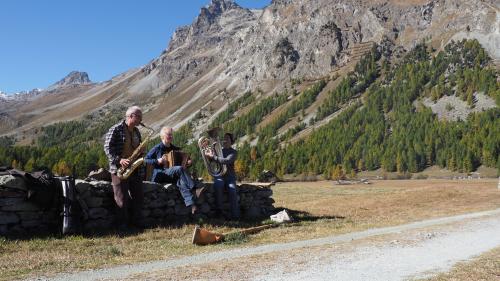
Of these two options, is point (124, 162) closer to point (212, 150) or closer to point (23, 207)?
point (23, 207)

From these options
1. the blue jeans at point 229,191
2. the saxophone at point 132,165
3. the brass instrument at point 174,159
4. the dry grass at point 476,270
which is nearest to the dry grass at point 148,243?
the blue jeans at point 229,191

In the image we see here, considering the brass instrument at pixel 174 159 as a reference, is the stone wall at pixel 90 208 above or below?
below

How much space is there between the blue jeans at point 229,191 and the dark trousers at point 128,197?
3599mm

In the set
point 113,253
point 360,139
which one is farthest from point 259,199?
point 360,139

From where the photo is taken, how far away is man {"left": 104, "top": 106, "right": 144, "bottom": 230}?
45.9ft

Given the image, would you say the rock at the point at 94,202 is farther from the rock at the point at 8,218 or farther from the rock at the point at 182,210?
the rock at the point at 182,210

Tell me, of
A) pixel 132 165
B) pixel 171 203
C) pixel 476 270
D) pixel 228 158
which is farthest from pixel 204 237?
pixel 476 270

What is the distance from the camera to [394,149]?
132500mm

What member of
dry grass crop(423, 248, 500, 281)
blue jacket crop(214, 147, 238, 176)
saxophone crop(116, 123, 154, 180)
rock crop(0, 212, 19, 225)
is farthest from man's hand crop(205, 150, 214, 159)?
dry grass crop(423, 248, 500, 281)

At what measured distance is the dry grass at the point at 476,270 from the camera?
27.8ft

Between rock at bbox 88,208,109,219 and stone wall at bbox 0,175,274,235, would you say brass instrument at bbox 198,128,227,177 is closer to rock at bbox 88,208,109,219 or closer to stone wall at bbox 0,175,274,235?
stone wall at bbox 0,175,274,235

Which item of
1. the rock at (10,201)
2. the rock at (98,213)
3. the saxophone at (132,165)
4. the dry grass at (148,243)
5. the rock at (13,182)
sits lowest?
the dry grass at (148,243)

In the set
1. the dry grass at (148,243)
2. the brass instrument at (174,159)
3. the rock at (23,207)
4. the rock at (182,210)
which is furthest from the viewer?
the rock at (182,210)

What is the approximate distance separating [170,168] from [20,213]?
4.95m
